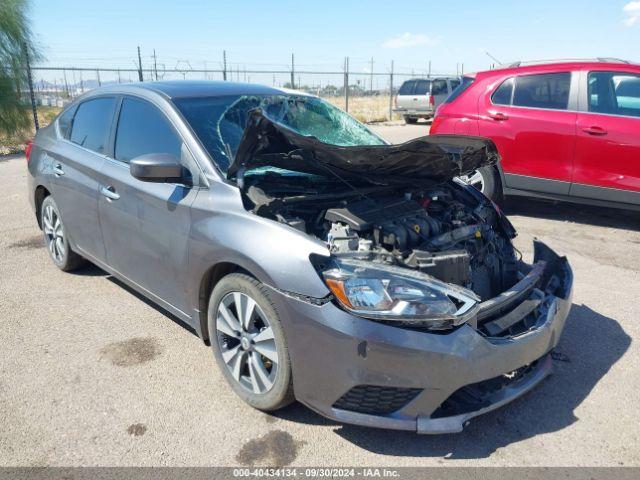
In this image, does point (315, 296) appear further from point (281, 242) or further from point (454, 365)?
point (454, 365)

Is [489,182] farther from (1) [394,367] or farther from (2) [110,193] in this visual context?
(1) [394,367]

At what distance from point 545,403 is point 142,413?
7.31 feet

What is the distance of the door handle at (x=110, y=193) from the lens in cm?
378

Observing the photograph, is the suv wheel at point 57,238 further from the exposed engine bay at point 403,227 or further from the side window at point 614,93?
the side window at point 614,93

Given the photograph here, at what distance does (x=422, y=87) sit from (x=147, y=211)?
64.2 ft

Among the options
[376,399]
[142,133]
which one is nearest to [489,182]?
[142,133]

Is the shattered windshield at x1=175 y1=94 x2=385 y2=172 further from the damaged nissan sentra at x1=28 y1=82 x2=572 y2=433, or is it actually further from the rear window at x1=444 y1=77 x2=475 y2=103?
the rear window at x1=444 y1=77 x2=475 y2=103

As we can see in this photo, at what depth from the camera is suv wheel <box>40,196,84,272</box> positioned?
4812 mm

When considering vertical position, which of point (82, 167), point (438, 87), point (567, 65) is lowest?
point (82, 167)

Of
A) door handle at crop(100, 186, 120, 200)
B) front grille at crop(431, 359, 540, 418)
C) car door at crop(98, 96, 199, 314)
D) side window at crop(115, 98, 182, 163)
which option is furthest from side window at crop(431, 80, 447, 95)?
front grille at crop(431, 359, 540, 418)

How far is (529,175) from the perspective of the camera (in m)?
6.59

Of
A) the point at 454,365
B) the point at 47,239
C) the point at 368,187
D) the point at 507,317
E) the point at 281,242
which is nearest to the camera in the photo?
the point at 454,365

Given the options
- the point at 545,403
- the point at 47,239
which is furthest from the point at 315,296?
the point at 47,239

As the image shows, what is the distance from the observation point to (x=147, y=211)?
11.5 feet
